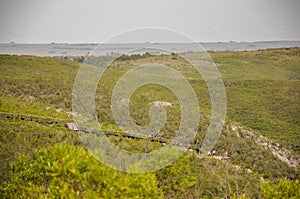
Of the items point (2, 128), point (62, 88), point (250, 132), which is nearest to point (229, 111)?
point (250, 132)

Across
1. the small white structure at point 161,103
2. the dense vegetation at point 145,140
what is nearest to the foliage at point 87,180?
the dense vegetation at point 145,140

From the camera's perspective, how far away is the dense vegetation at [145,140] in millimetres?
9648

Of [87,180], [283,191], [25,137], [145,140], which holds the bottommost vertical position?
[25,137]

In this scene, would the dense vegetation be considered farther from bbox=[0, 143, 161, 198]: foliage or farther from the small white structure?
the small white structure

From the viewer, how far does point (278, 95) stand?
56781 millimetres

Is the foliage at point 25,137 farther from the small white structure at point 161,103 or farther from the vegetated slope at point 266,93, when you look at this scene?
the vegetated slope at point 266,93

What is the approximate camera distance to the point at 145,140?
71.0ft

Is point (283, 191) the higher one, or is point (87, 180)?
point (87, 180)

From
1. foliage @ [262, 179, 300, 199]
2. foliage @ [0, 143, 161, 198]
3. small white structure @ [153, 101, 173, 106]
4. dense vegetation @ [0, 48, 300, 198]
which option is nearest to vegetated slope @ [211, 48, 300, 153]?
dense vegetation @ [0, 48, 300, 198]

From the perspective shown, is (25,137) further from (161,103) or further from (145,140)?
(161,103)

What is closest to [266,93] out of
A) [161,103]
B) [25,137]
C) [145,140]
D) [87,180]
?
[161,103]

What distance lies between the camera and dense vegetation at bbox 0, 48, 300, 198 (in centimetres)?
965

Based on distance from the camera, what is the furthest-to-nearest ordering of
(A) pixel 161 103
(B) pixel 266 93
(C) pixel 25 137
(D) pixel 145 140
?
(B) pixel 266 93 < (A) pixel 161 103 < (C) pixel 25 137 < (D) pixel 145 140

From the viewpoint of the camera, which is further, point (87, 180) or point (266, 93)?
point (266, 93)
